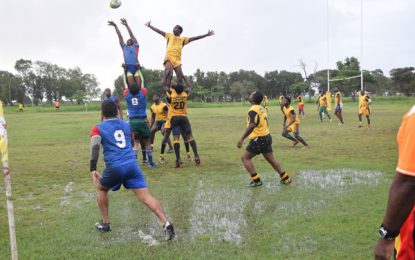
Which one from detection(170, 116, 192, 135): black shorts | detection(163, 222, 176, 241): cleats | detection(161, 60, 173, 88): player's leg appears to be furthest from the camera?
detection(170, 116, 192, 135): black shorts

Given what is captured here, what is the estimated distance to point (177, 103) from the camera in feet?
36.9

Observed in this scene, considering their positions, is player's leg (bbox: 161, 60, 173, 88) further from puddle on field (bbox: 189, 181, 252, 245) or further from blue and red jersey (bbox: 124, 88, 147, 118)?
puddle on field (bbox: 189, 181, 252, 245)

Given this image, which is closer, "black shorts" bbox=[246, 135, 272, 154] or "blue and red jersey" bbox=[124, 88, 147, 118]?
"black shorts" bbox=[246, 135, 272, 154]

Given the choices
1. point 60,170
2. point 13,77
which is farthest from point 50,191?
point 13,77

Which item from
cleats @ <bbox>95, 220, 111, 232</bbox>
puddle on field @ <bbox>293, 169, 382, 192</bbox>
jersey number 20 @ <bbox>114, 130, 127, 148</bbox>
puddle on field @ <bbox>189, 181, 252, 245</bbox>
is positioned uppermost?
jersey number 20 @ <bbox>114, 130, 127, 148</bbox>

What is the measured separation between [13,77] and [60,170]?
309ft

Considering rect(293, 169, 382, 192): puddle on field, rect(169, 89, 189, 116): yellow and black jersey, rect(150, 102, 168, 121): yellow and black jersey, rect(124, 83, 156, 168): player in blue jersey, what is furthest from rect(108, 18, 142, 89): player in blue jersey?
rect(293, 169, 382, 192): puddle on field

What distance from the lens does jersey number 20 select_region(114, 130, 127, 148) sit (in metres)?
5.79

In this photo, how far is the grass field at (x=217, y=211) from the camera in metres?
5.28

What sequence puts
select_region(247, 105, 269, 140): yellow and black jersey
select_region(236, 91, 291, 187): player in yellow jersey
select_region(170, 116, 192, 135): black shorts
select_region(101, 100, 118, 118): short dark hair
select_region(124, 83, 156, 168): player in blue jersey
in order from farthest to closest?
select_region(170, 116, 192, 135): black shorts, select_region(124, 83, 156, 168): player in blue jersey, select_region(236, 91, 291, 187): player in yellow jersey, select_region(247, 105, 269, 140): yellow and black jersey, select_region(101, 100, 118, 118): short dark hair

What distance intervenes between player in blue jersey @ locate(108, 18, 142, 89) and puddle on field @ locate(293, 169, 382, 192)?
A: 4940 millimetres

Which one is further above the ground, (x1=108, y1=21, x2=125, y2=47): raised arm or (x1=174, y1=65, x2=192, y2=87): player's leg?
(x1=108, y1=21, x2=125, y2=47): raised arm

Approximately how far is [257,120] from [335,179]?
2242mm

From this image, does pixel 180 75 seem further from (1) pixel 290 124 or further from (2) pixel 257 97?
(1) pixel 290 124
